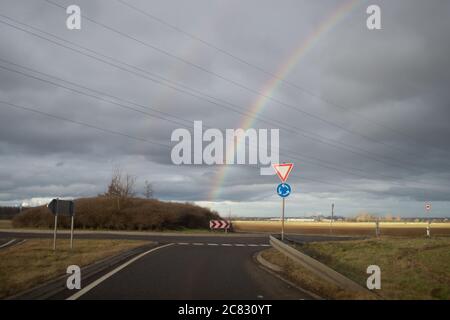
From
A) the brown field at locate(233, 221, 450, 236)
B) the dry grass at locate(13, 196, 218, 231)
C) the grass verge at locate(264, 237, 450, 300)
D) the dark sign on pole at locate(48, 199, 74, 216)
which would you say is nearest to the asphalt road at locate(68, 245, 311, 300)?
the grass verge at locate(264, 237, 450, 300)

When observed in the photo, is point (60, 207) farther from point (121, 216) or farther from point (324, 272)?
point (121, 216)

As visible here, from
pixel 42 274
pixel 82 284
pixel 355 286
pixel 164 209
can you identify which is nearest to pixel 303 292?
pixel 355 286

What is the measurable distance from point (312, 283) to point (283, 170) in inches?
354

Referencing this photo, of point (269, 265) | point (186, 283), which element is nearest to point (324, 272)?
point (186, 283)

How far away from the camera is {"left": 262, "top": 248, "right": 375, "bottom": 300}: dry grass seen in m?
9.52

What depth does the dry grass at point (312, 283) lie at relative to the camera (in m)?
9.52

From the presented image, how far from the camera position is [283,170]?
20.2 m

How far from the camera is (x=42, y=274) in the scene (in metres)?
12.6

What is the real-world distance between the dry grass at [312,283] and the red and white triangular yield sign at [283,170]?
4.32 m

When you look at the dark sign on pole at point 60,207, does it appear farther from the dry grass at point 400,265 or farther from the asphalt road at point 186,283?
the dry grass at point 400,265

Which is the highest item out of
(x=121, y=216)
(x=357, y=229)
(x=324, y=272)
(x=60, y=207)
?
(x=60, y=207)

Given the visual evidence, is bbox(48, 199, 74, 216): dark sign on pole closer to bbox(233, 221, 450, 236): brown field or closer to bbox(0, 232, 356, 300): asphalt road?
bbox(0, 232, 356, 300): asphalt road

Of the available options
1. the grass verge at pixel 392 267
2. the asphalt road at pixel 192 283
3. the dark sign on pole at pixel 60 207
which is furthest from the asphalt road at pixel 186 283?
the dark sign on pole at pixel 60 207
